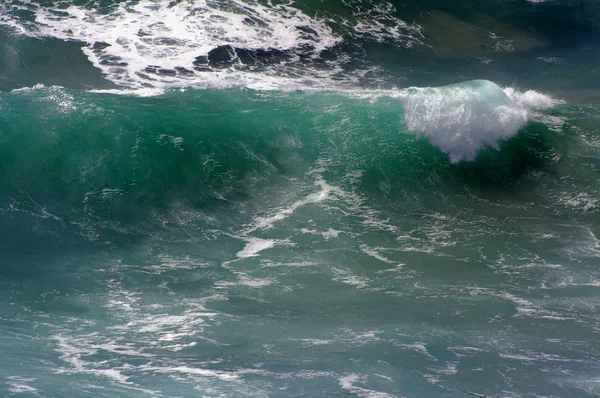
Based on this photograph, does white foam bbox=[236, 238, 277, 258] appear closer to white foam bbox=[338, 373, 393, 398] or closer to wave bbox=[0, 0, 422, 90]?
white foam bbox=[338, 373, 393, 398]

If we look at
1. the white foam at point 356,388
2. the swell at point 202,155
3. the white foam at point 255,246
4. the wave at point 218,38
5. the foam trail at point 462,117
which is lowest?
the white foam at point 356,388

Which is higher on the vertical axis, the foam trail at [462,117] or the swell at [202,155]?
the foam trail at [462,117]

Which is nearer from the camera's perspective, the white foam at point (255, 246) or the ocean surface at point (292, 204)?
the ocean surface at point (292, 204)

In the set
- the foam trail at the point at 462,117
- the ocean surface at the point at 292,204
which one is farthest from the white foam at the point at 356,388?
the foam trail at the point at 462,117

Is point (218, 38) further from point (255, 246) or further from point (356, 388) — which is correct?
point (356, 388)

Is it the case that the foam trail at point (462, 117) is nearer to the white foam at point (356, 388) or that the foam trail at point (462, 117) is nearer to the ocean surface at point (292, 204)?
the ocean surface at point (292, 204)

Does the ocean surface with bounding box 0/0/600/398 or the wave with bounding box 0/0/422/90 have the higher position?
the wave with bounding box 0/0/422/90

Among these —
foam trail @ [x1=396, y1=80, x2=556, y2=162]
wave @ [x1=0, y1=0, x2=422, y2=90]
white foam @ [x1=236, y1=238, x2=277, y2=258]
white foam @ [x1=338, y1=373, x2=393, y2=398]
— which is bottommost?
white foam @ [x1=338, y1=373, x2=393, y2=398]

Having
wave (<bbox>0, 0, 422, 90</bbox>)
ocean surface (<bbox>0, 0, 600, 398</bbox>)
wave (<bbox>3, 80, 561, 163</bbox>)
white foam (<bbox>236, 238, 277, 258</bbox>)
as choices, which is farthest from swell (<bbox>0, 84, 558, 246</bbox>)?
wave (<bbox>0, 0, 422, 90</bbox>)
